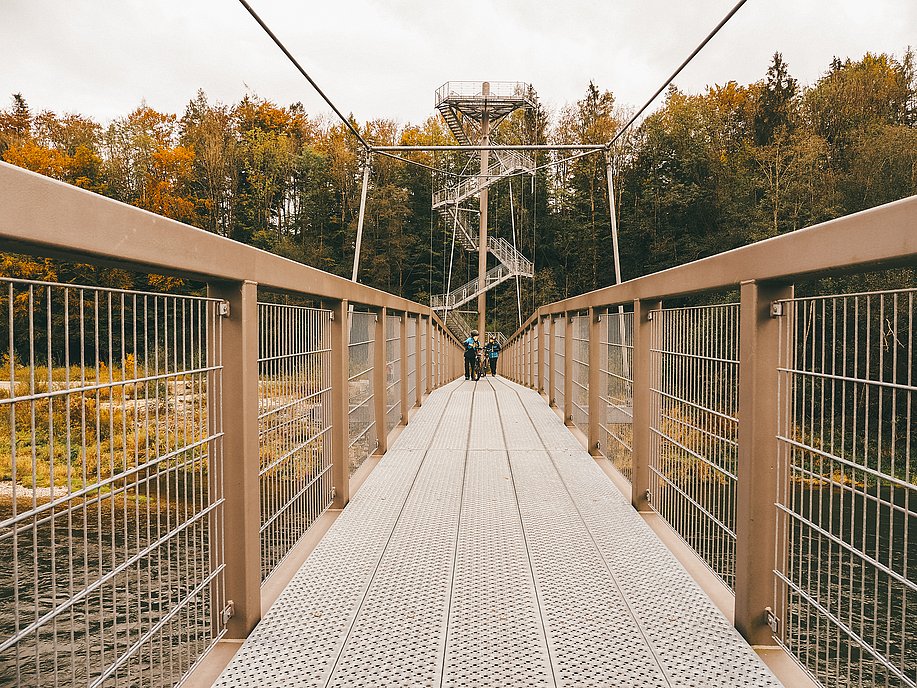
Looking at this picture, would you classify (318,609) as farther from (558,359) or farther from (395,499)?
(558,359)

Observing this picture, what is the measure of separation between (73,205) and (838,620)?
7.26ft

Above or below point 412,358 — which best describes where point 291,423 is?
below

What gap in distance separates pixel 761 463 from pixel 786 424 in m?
0.16

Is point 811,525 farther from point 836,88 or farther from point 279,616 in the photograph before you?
point 836,88

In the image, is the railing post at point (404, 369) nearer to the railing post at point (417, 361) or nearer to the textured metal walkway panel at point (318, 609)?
the railing post at point (417, 361)

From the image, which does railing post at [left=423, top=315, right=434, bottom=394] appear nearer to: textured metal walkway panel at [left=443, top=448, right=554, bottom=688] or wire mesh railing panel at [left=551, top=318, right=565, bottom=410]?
wire mesh railing panel at [left=551, top=318, right=565, bottom=410]

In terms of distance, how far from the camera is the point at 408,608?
9.18 ft

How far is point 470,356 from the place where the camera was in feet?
51.9

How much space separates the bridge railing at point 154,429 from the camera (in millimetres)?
1473

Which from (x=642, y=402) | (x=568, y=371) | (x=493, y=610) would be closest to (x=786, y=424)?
(x=493, y=610)

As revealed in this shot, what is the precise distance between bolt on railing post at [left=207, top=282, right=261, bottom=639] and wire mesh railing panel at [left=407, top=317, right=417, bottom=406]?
541cm

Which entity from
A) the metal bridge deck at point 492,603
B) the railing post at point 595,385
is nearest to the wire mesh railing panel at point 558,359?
the railing post at point 595,385

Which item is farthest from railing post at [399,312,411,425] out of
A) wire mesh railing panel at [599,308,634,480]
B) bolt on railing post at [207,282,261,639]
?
bolt on railing post at [207,282,261,639]

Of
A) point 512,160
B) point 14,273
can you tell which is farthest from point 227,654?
point 512,160
